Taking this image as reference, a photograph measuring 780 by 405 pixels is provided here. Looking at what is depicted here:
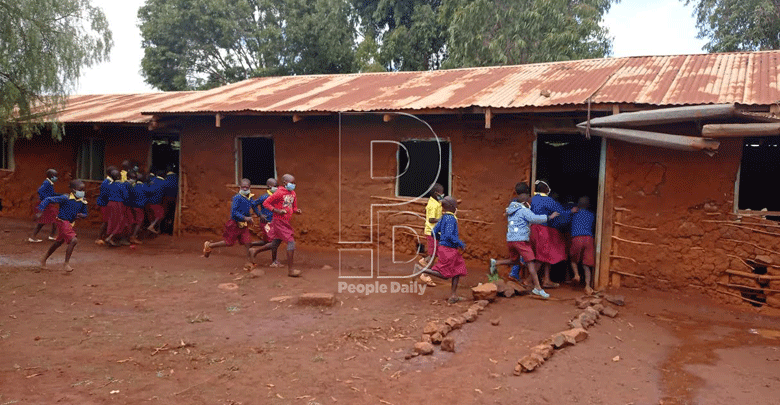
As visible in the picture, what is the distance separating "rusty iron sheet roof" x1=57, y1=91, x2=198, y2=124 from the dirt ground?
14.6 feet

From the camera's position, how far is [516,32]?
16.4 m

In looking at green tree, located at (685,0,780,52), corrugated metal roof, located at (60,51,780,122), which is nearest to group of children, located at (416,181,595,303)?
corrugated metal roof, located at (60,51,780,122)

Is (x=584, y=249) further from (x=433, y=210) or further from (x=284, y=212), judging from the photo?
(x=284, y=212)

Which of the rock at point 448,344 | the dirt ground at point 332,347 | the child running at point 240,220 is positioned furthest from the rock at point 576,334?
the child running at point 240,220

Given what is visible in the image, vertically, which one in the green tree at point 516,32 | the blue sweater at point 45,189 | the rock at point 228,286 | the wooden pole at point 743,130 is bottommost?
the rock at point 228,286

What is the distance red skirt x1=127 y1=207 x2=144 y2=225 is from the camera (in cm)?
1068

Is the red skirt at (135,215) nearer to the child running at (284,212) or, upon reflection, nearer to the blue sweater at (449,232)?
the child running at (284,212)

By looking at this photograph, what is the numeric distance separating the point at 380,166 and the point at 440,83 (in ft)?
7.25

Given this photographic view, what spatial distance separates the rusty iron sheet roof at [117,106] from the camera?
38.7 feet

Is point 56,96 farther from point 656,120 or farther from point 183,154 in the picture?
point 656,120

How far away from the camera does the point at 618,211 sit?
755 centimetres

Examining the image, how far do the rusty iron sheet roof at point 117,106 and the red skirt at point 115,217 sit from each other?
1.91 m

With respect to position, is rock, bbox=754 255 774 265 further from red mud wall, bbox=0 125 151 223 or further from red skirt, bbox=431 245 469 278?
red mud wall, bbox=0 125 151 223

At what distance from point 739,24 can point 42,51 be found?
17.8m
